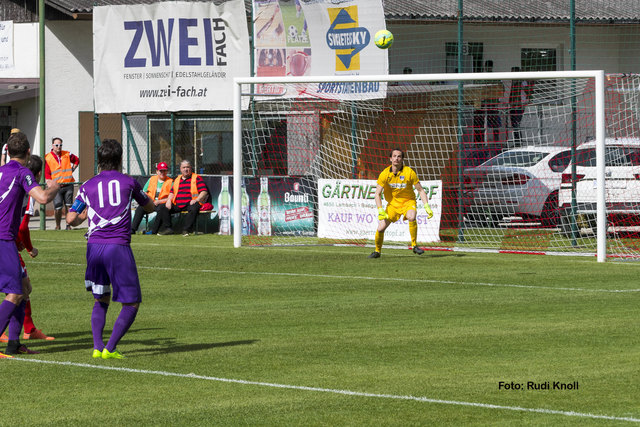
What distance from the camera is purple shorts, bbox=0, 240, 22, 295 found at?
899cm

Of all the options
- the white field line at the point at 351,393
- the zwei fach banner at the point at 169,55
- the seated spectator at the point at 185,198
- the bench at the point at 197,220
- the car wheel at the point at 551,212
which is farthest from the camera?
the zwei fach banner at the point at 169,55

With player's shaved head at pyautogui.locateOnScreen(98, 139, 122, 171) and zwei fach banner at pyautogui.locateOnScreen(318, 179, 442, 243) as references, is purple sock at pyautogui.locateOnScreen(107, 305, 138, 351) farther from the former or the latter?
zwei fach banner at pyautogui.locateOnScreen(318, 179, 442, 243)

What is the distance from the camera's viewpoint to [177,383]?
7801 mm

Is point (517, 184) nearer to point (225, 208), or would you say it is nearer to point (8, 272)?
point (225, 208)

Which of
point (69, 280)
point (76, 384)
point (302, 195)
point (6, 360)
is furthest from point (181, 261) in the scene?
point (76, 384)

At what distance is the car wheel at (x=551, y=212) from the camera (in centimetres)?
2022

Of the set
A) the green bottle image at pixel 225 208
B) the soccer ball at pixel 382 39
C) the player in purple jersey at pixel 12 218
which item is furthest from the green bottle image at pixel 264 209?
the player in purple jersey at pixel 12 218

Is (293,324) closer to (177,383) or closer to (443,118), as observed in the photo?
(177,383)

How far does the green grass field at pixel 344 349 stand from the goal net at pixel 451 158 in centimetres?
380

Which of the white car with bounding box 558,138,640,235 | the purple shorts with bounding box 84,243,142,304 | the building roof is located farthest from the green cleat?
the building roof

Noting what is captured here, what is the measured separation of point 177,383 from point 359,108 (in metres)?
15.4

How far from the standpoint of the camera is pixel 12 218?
9.12m

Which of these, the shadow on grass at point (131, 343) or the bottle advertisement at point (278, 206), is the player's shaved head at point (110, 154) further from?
the bottle advertisement at point (278, 206)

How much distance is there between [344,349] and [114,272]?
211 centimetres
